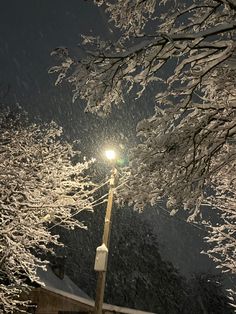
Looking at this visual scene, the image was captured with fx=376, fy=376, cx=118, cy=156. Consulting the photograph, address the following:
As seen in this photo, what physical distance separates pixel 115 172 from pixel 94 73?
5286 mm

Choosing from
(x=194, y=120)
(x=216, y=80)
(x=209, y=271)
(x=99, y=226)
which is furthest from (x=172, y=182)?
(x=209, y=271)

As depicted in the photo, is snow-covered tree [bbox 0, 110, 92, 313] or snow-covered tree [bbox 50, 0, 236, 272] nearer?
snow-covered tree [bbox 50, 0, 236, 272]

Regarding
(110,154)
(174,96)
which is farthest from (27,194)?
(174,96)

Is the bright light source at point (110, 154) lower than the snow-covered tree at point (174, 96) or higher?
higher

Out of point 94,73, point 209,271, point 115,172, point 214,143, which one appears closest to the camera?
point 94,73

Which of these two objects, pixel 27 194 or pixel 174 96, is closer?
pixel 174 96

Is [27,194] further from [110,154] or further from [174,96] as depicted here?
[174,96]

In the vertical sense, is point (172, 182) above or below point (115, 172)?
below

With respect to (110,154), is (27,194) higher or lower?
lower

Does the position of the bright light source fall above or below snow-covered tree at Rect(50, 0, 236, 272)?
above

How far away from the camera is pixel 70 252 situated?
32844 mm

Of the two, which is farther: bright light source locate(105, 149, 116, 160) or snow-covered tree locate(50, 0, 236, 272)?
bright light source locate(105, 149, 116, 160)

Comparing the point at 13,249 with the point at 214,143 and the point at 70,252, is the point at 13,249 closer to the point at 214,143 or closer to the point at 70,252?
the point at 214,143

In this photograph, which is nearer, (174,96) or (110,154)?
(174,96)
